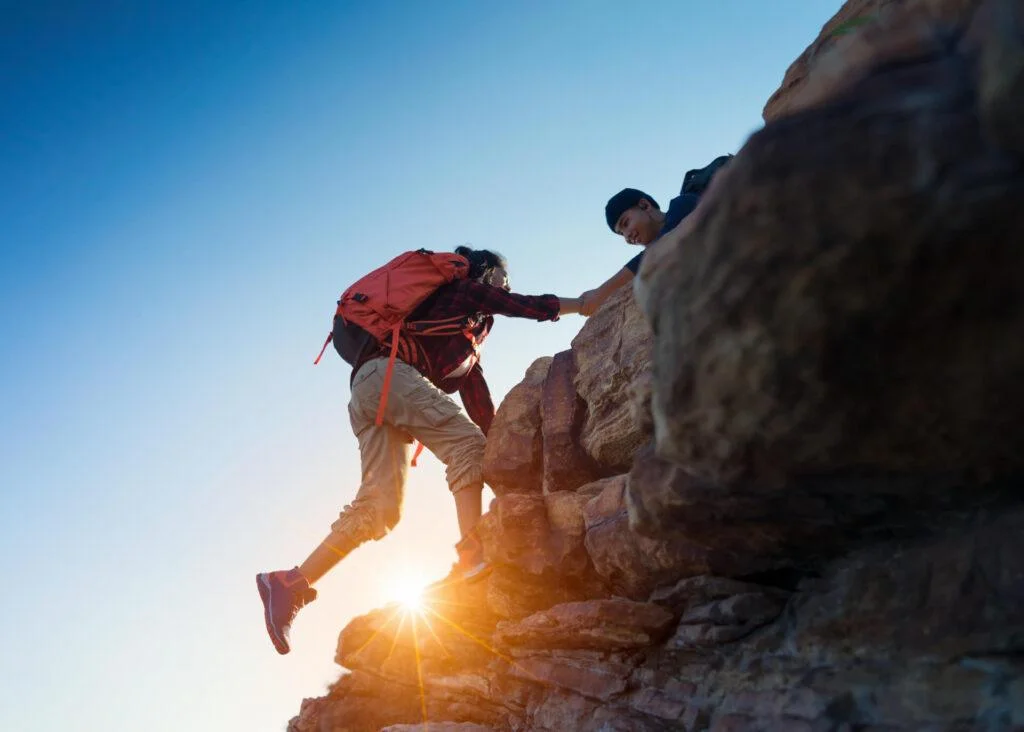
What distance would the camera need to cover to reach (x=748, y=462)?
315 centimetres

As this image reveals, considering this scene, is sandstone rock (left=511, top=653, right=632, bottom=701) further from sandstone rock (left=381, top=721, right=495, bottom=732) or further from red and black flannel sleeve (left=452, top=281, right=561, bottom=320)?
red and black flannel sleeve (left=452, top=281, right=561, bottom=320)

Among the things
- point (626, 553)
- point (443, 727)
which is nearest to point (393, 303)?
point (626, 553)

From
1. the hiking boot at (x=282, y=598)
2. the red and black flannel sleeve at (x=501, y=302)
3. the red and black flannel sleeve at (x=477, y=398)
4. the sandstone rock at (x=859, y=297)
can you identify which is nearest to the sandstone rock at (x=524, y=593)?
the hiking boot at (x=282, y=598)

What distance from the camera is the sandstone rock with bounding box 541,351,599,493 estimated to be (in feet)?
22.9

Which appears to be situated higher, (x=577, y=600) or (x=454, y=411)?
(x=454, y=411)

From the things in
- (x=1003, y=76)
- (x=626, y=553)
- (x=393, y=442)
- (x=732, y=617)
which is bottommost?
(x=732, y=617)

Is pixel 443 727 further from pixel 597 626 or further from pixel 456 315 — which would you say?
pixel 456 315

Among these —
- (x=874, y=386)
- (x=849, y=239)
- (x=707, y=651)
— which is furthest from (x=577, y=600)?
(x=849, y=239)

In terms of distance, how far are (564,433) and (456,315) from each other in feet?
6.36

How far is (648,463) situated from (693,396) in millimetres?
1121

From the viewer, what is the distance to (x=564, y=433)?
7.17 metres

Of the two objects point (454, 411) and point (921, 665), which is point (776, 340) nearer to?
point (921, 665)

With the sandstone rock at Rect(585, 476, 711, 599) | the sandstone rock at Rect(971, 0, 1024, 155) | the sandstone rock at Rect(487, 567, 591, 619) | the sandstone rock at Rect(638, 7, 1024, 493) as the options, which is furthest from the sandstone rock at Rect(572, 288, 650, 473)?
the sandstone rock at Rect(971, 0, 1024, 155)

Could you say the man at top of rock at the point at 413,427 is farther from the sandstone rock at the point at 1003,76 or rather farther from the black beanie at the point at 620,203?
the sandstone rock at the point at 1003,76
